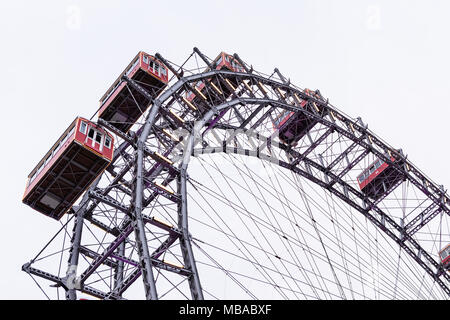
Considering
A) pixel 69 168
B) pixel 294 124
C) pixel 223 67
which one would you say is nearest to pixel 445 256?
pixel 294 124

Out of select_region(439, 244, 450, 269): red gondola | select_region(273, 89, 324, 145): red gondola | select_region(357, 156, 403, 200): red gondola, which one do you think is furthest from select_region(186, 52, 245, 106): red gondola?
select_region(439, 244, 450, 269): red gondola

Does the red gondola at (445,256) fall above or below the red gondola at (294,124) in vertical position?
below

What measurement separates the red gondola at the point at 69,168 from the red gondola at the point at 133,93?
4.41m

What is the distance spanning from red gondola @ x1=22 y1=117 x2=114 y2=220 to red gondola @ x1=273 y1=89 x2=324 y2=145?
1898 cm

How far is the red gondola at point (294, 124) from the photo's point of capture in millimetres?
42688

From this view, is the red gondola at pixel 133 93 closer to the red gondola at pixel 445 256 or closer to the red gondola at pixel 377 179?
the red gondola at pixel 377 179

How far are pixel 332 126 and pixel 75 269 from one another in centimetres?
2379

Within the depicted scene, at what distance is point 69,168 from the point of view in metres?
25.6

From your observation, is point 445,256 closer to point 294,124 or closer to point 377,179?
point 377,179

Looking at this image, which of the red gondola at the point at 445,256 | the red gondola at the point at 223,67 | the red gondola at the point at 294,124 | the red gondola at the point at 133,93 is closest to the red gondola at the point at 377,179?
the red gondola at the point at 294,124

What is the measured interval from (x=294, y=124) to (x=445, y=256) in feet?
61.7

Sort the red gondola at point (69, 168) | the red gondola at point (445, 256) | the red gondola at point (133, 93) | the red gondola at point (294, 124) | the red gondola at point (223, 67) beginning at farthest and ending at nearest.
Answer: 1. the red gondola at point (445, 256)
2. the red gondola at point (294, 124)
3. the red gondola at point (223, 67)
4. the red gondola at point (133, 93)
5. the red gondola at point (69, 168)
